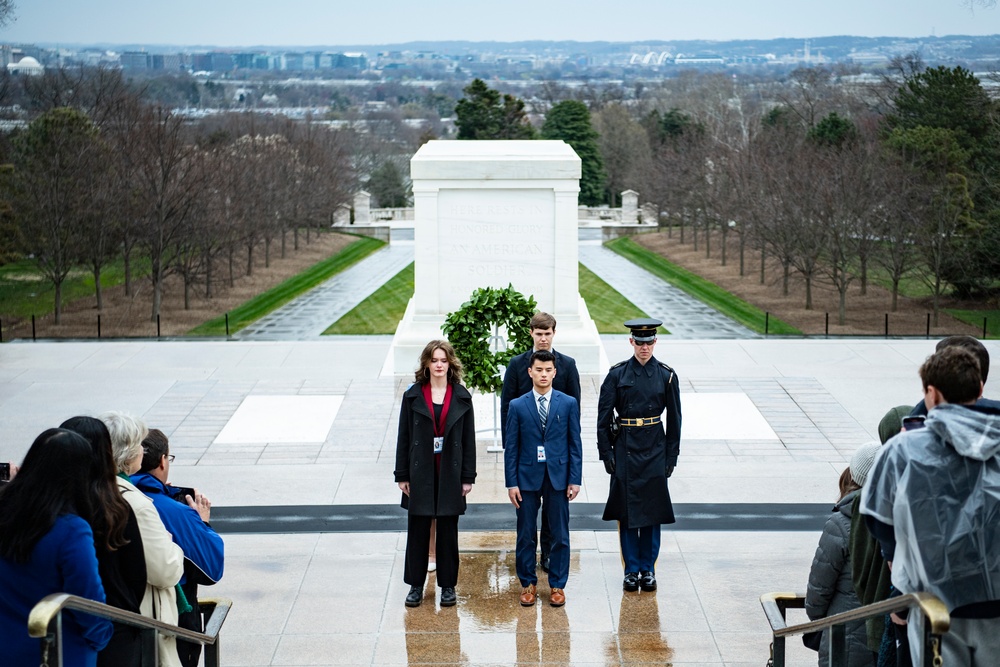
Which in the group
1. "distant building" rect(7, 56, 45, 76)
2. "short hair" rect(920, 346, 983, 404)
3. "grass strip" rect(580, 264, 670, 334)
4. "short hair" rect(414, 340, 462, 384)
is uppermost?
"distant building" rect(7, 56, 45, 76)

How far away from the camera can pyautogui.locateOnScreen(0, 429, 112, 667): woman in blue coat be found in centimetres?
439

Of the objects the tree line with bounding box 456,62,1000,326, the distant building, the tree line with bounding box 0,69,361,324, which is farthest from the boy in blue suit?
the distant building

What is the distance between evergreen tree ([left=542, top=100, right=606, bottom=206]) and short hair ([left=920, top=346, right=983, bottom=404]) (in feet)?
214

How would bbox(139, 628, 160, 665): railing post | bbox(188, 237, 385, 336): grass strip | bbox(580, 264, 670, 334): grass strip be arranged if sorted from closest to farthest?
bbox(139, 628, 160, 665): railing post → bbox(580, 264, 670, 334): grass strip → bbox(188, 237, 385, 336): grass strip

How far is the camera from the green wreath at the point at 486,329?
1124cm

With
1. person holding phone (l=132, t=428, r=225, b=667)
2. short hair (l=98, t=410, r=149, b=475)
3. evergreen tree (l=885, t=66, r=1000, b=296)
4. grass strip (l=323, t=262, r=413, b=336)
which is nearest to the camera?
short hair (l=98, t=410, r=149, b=475)

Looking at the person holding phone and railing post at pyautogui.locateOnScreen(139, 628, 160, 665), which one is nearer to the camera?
railing post at pyautogui.locateOnScreen(139, 628, 160, 665)

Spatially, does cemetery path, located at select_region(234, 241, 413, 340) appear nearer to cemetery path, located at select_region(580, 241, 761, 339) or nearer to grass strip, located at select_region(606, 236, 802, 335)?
cemetery path, located at select_region(580, 241, 761, 339)

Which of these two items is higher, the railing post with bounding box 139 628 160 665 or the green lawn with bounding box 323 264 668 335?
the railing post with bounding box 139 628 160 665

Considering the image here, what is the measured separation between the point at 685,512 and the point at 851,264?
92.3 feet

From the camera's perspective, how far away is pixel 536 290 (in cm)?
1662

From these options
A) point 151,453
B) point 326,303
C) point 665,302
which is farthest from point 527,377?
point 665,302

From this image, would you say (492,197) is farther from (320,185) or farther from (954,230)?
(320,185)

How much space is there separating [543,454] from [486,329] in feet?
12.3
